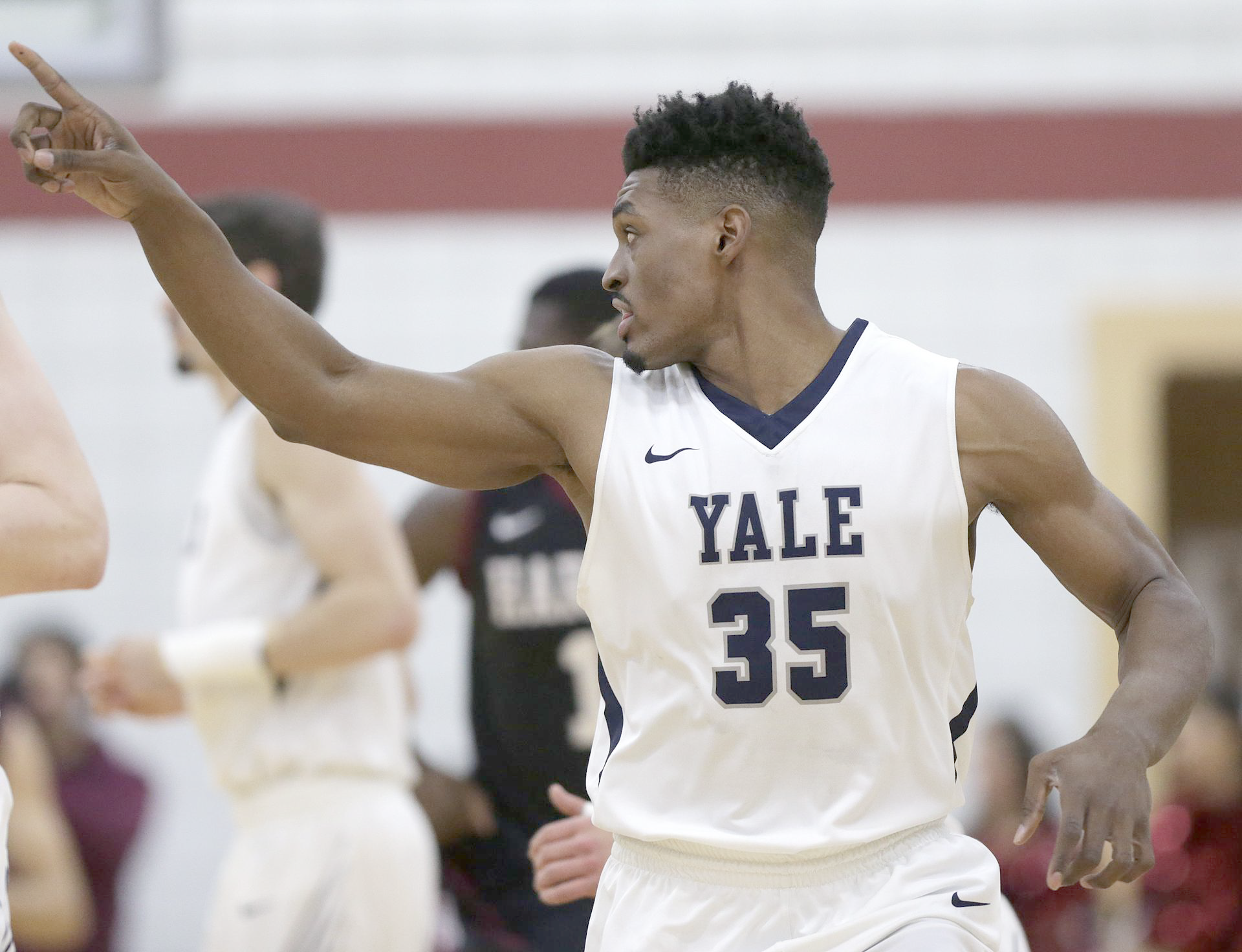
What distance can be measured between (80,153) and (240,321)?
13.0 inches

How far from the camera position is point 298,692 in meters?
4.43

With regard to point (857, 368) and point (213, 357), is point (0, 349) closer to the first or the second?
point (213, 357)

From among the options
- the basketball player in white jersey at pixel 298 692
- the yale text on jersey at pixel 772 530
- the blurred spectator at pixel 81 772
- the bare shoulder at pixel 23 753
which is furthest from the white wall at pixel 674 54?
the yale text on jersey at pixel 772 530

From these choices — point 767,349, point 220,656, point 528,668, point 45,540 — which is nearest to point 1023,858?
point 528,668

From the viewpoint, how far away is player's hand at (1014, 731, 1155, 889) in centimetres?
232

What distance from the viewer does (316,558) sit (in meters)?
4.35

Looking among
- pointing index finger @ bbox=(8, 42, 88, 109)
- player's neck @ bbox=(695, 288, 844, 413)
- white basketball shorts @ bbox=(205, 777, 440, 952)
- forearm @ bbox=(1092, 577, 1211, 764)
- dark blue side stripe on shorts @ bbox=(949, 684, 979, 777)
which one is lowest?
white basketball shorts @ bbox=(205, 777, 440, 952)

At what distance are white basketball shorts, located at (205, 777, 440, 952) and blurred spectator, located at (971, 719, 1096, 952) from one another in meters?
3.06

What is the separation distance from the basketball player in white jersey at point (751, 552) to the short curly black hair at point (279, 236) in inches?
81.5

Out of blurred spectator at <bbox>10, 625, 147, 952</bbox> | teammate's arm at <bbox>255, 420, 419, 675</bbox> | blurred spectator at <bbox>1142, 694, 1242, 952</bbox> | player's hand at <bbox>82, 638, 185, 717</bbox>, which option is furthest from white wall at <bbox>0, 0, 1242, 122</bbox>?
player's hand at <bbox>82, 638, 185, 717</bbox>

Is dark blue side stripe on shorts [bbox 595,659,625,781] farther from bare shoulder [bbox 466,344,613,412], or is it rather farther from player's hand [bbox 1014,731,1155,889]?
player's hand [bbox 1014,731,1155,889]

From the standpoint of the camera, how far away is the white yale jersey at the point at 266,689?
4383mm

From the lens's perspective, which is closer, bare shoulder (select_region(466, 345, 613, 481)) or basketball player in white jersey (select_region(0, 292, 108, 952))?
basketball player in white jersey (select_region(0, 292, 108, 952))

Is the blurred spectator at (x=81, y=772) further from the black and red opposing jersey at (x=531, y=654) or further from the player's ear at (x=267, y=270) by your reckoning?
the player's ear at (x=267, y=270)
